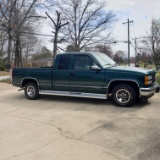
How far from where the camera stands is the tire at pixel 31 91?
9.01 metres

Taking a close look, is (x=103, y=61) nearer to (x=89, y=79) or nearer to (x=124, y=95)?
(x=89, y=79)

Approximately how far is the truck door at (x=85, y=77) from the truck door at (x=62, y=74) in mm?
215

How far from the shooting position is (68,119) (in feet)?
19.8

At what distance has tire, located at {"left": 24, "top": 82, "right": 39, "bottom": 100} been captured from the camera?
29.6 feet

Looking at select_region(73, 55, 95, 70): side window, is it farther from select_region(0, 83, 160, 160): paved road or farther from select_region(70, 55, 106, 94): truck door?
select_region(0, 83, 160, 160): paved road

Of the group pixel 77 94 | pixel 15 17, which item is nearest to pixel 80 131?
pixel 77 94

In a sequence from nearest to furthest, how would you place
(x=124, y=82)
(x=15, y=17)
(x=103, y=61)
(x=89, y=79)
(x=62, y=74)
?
(x=124, y=82) → (x=89, y=79) → (x=103, y=61) → (x=62, y=74) → (x=15, y=17)

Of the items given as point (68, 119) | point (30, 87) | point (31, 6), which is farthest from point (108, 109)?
point (31, 6)

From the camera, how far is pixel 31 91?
359 inches

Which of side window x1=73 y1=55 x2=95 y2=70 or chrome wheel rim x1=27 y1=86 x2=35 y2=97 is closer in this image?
side window x1=73 y1=55 x2=95 y2=70

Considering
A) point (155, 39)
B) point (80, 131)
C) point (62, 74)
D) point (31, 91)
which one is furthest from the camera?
point (155, 39)

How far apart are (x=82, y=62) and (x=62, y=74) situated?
871 millimetres

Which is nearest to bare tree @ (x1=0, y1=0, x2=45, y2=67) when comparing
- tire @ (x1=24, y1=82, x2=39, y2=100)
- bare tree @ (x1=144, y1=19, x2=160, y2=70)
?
bare tree @ (x1=144, y1=19, x2=160, y2=70)

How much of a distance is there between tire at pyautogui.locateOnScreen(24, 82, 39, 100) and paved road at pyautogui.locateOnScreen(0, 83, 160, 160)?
1038 millimetres
